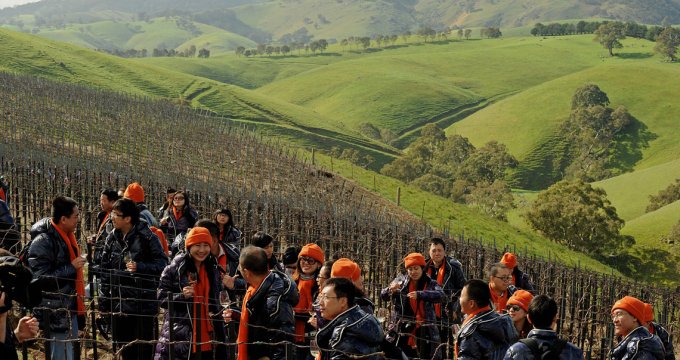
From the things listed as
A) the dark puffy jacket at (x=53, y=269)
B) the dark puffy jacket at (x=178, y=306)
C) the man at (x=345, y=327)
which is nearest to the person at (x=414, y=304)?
the dark puffy jacket at (x=178, y=306)

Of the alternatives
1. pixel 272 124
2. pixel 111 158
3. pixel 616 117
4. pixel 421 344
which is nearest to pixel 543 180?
pixel 616 117

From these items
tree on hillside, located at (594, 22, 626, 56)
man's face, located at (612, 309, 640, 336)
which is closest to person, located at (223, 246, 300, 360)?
man's face, located at (612, 309, 640, 336)

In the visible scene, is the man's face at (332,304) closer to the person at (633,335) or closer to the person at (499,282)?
the person at (633,335)

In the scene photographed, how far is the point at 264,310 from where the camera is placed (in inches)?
235

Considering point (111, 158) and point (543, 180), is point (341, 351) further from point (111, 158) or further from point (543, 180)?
point (543, 180)

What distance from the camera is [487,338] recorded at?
6020 mm

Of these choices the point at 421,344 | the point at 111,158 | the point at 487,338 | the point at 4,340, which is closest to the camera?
the point at 4,340

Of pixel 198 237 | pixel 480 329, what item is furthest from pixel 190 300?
pixel 480 329

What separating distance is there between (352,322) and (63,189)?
1509cm

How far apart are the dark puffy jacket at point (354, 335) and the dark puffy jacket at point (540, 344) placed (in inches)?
39.7

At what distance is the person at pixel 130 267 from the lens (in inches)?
296

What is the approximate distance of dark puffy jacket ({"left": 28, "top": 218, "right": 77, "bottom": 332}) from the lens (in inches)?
280

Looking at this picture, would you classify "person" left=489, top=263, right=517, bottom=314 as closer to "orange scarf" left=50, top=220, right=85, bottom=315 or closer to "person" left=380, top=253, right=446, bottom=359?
"person" left=380, top=253, right=446, bottom=359

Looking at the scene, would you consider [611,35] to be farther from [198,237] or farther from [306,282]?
[198,237]
